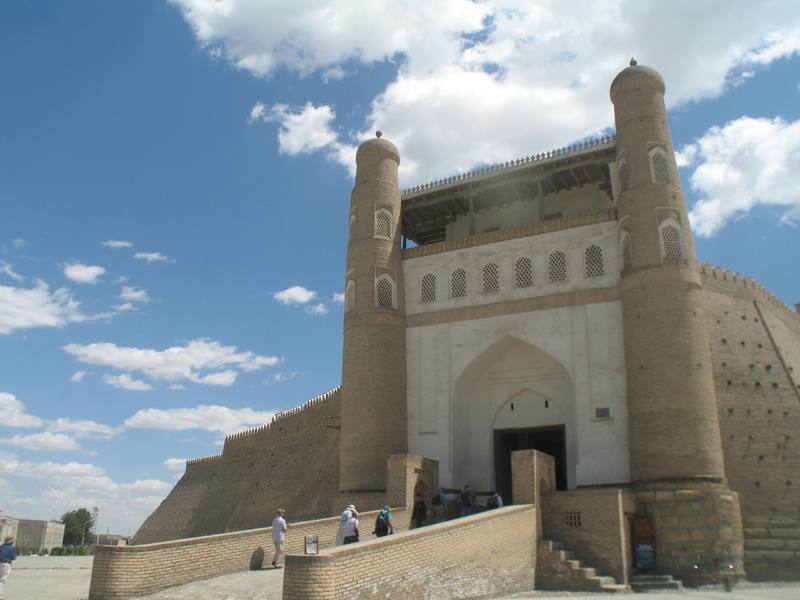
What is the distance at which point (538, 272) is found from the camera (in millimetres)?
17812

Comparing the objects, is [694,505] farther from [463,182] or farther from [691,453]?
[463,182]

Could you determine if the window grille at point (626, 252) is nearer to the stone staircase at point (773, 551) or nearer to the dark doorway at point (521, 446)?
the dark doorway at point (521, 446)

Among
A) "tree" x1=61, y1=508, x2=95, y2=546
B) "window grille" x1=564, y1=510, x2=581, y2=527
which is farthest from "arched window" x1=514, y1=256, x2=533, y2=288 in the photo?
"tree" x1=61, y1=508, x2=95, y2=546

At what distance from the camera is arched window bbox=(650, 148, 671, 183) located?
16.6 meters

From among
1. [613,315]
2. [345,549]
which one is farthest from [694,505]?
[345,549]

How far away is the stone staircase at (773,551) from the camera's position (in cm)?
1394

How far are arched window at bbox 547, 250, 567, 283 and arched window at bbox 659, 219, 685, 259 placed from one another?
2.34 meters

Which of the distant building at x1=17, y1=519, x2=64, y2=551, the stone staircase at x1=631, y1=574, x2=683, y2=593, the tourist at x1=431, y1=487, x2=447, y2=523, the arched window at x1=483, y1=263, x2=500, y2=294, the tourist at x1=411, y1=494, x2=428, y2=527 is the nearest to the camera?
the stone staircase at x1=631, y1=574, x2=683, y2=593

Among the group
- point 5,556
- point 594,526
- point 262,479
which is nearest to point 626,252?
point 594,526

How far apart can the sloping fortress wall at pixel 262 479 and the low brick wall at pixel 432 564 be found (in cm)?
1180

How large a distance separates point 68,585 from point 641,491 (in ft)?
34.3

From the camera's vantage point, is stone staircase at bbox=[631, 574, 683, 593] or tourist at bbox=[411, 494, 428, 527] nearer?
stone staircase at bbox=[631, 574, 683, 593]

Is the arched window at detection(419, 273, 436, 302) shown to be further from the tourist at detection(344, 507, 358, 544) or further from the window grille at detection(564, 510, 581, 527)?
the tourist at detection(344, 507, 358, 544)

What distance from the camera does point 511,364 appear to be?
18.3 metres
